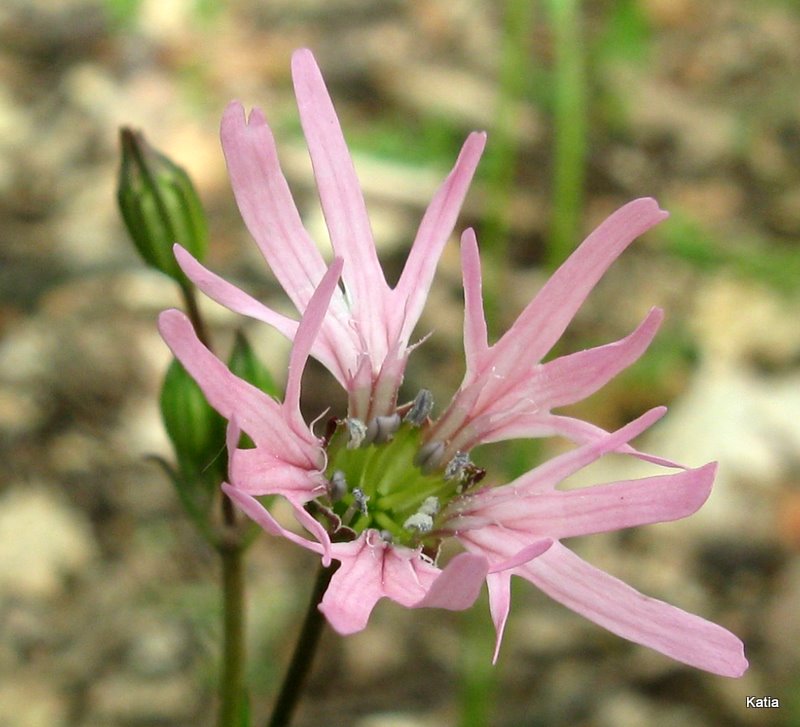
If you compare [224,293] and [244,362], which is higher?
[224,293]

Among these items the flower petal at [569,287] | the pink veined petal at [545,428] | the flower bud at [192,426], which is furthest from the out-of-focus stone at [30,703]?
the flower petal at [569,287]

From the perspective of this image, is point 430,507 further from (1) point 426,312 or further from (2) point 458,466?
(1) point 426,312

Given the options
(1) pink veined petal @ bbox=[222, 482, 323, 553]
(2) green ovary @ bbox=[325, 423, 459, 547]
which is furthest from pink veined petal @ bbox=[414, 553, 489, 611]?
(2) green ovary @ bbox=[325, 423, 459, 547]

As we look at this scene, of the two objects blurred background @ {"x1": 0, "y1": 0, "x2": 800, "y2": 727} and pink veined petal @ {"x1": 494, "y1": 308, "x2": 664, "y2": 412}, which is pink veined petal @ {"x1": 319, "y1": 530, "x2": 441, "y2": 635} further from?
blurred background @ {"x1": 0, "y1": 0, "x2": 800, "y2": 727}

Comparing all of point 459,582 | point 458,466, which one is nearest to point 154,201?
point 458,466

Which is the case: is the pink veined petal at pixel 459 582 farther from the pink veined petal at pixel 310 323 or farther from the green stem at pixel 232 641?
the green stem at pixel 232 641

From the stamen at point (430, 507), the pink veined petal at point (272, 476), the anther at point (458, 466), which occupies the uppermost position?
the pink veined petal at point (272, 476)

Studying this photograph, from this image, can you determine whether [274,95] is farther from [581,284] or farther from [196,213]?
[581,284]
